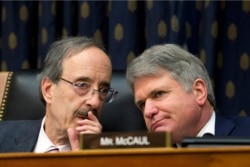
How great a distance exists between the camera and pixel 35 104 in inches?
104

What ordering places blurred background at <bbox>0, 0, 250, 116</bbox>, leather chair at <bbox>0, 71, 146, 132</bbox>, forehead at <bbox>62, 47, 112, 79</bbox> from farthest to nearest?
blurred background at <bbox>0, 0, 250, 116</bbox>, leather chair at <bbox>0, 71, 146, 132</bbox>, forehead at <bbox>62, 47, 112, 79</bbox>

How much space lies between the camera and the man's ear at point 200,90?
246 cm

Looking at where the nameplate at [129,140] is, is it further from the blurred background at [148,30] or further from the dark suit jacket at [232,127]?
Answer: the blurred background at [148,30]

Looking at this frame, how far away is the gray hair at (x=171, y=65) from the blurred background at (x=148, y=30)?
710 mm

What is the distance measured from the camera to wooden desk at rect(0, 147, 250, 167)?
1521 mm

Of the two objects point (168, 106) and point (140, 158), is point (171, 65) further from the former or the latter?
point (140, 158)

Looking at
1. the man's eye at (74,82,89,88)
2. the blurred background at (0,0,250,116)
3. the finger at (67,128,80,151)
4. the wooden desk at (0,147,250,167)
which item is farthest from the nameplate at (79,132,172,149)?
the blurred background at (0,0,250,116)

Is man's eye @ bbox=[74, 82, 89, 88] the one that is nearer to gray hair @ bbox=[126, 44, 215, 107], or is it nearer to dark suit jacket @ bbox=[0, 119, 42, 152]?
gray hair @ bbox=[126, 44, 215, 107]

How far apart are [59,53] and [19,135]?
0.37 meters

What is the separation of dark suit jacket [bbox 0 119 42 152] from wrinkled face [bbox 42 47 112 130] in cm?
11

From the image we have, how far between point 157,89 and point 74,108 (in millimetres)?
324

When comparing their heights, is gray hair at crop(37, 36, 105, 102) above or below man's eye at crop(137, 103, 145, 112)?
above

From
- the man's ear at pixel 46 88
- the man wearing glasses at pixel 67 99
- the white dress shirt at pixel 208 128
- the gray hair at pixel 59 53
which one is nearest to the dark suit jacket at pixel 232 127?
the white dress shirt at pixel 208 128

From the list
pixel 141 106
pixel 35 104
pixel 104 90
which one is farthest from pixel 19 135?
pixel 141 106
